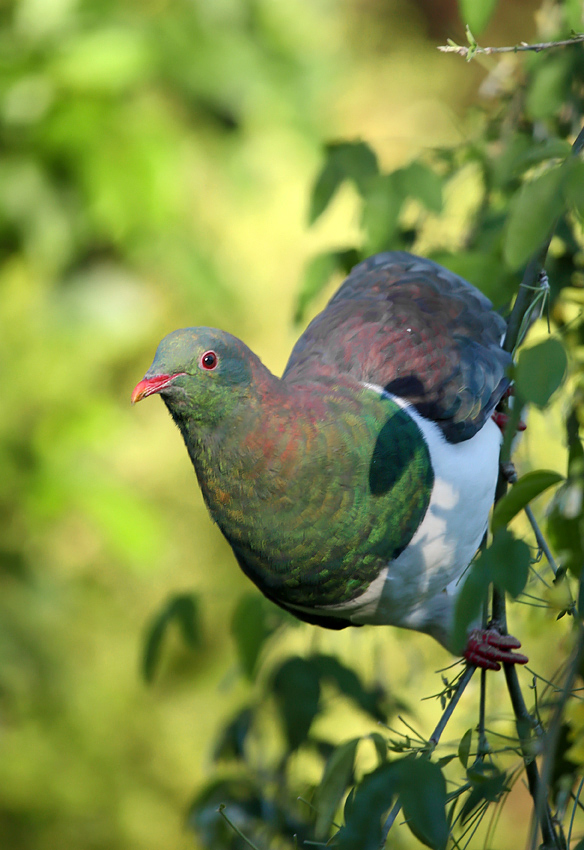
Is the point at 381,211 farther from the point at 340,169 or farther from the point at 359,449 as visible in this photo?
the point at 359,449

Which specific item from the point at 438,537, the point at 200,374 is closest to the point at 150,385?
the point at 200,374

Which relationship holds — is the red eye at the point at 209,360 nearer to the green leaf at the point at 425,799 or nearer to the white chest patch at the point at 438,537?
the white chest patch at the point at 438,537

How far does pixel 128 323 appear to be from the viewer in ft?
10.4

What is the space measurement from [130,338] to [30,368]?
396 millimetres

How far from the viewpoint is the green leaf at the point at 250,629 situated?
158 cm

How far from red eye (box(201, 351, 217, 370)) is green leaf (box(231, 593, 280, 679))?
1.98 ft

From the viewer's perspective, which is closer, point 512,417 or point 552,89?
point 512,417

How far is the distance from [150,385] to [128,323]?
7.04ft

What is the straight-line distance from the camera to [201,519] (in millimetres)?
3781

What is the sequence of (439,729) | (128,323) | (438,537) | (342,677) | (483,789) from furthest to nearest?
(128,323) → (342,677) → (438,537) → (439,729) → (483,789)

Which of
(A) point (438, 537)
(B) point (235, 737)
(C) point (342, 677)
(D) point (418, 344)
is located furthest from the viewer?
(B) point (235, 737)

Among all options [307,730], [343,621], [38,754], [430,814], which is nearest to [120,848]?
[38,754]

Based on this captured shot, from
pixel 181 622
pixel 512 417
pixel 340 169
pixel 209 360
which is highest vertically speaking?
pixel 340 169

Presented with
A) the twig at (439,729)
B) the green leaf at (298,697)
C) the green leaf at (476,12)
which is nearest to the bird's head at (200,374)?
the twig at (439,729)
